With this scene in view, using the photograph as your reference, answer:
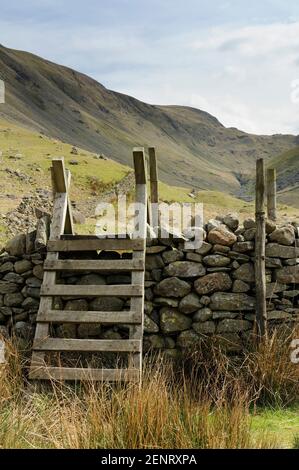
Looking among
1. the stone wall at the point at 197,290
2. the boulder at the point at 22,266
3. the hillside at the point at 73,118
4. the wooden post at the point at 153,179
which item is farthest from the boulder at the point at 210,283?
the hillside at the point at 73,118

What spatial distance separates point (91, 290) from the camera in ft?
20.6

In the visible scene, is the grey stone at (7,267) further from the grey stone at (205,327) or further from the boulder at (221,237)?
the boulder at (221,237)

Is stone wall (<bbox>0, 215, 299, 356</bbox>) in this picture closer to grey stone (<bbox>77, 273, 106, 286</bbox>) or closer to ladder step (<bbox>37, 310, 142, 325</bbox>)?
grey stone (<bbox>77, 273, 106, 286</bbox>)

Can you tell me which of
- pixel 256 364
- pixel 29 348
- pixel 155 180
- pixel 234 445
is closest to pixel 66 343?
pixel 29 348

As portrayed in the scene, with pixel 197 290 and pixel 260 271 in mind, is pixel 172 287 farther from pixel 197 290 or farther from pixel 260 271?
pixel 260 271

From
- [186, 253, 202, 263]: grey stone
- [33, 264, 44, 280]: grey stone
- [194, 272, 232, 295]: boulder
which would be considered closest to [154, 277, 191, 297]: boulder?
[194, 272, 232, 295]: boulder

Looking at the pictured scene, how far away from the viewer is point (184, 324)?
6.75 m

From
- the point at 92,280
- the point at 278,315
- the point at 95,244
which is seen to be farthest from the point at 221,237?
the point at 92,280

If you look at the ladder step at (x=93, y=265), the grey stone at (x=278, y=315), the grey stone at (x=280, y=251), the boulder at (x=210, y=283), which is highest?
the grey stone at (x=280, y=251)

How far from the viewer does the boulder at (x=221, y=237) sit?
6.81 meters

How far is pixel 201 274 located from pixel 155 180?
2102mm

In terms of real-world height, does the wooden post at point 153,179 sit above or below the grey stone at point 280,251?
above

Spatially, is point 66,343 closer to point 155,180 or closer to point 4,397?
point 4,397

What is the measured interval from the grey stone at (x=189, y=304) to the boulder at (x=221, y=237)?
2.41ft
